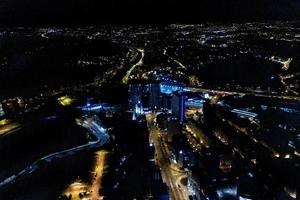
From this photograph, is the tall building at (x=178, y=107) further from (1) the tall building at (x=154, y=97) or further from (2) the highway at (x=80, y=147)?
(2) the highway at (x=80, y=147)

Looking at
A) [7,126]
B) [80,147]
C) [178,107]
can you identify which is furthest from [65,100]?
[178,107]

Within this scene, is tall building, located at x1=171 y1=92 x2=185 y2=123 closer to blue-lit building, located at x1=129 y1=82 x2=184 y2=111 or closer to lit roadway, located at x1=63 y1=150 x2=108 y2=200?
blue-lit building, located at x1=129 y1=82 x2=184 y2=111

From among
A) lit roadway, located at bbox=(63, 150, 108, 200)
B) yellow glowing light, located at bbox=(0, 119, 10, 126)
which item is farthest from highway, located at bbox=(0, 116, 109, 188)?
yellow glowing light, located at bbox=(0, 119, 10, 126)

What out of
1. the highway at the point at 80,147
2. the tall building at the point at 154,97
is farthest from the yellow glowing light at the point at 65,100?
the tall building at the point at 154,97

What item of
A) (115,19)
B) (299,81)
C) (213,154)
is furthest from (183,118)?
(115,19)

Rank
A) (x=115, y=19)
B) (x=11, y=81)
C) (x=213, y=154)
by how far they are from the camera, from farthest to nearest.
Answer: (x=115, y=19) → (x=11, y=81) → (x=213, y=154)

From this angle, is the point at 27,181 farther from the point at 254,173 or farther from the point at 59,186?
the point at 254,173
